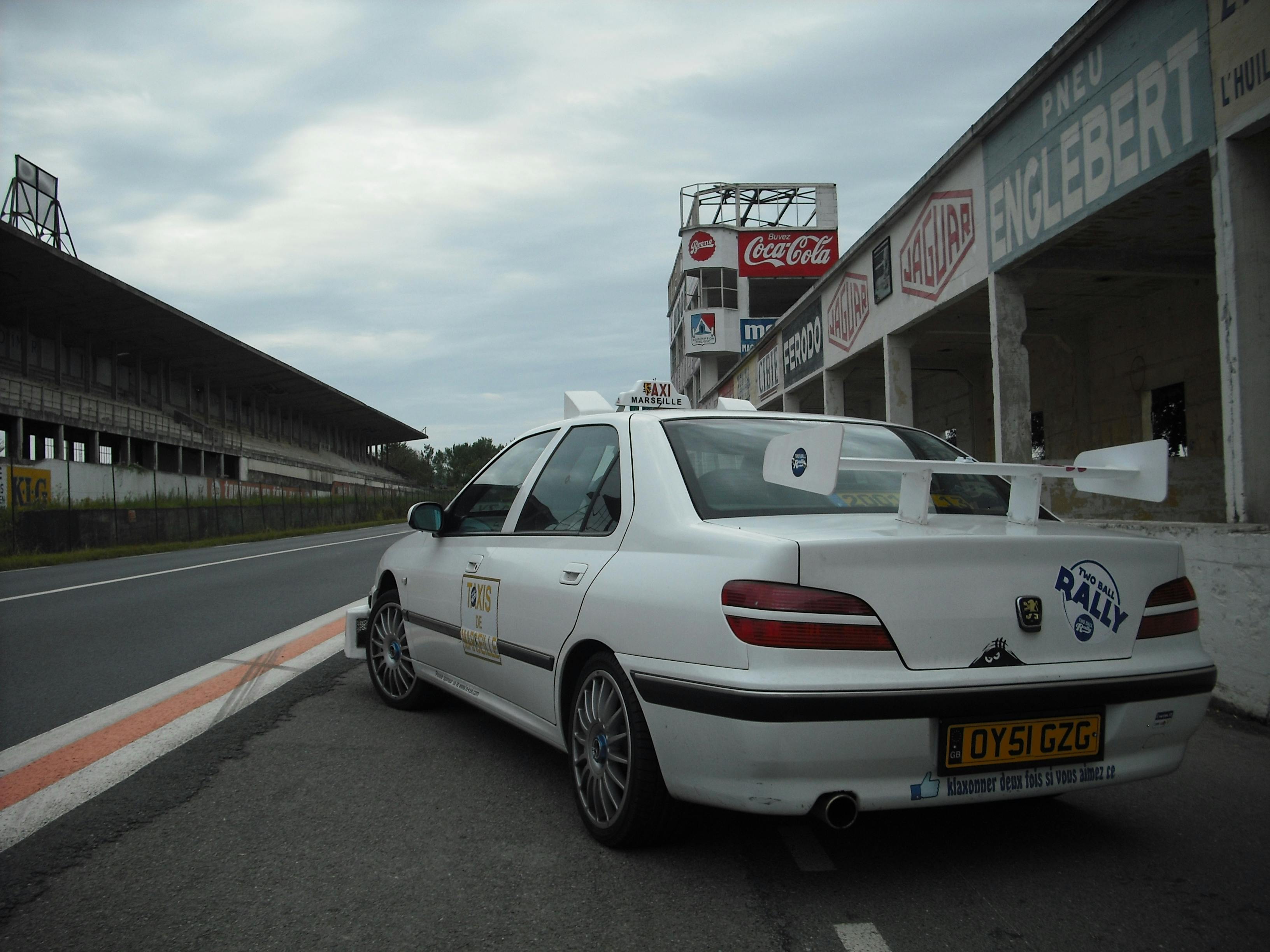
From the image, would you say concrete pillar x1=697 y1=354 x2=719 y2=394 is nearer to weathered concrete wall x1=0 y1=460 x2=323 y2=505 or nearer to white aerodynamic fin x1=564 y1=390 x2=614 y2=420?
weathered concrete wall x1=0 y1=460 x2=323 y2=505

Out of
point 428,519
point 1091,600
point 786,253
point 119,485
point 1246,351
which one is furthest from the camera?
point 786,253

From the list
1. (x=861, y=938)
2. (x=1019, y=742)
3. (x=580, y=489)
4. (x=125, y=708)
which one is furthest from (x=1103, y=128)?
(x=125, y=708)

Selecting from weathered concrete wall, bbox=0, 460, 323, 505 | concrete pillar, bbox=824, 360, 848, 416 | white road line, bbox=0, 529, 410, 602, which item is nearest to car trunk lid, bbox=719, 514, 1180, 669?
white road line, bbox=0, 529, 410, 602

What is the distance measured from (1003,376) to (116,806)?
9375 mm

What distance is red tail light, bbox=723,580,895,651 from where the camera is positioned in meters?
2.62

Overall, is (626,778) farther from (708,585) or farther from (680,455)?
(680,455)

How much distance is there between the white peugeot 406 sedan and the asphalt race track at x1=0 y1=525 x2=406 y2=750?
10.0ft

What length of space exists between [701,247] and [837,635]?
46205 millimetres

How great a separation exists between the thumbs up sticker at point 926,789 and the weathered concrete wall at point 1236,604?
3057 millimetres

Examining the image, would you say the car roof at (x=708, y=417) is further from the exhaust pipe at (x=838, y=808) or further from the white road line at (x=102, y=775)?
the white road line at (x=102, y=775)

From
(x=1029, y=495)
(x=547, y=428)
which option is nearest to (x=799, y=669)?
(x=1029, y=495)

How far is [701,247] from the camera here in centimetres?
4738

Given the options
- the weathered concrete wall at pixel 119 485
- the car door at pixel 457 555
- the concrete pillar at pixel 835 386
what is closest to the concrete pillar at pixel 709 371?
the weathered concrete wall at pixel 119 485

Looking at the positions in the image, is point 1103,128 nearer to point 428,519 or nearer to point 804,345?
point 428,519
